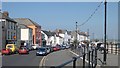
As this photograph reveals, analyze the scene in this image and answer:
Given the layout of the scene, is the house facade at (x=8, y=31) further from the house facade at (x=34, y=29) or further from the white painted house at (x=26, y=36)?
the house facade at (x=34, y=29)

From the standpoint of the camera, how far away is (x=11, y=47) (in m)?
61.1

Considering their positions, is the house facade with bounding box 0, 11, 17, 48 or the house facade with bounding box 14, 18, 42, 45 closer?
the house facade with bounding box 0, 11, 17, 48

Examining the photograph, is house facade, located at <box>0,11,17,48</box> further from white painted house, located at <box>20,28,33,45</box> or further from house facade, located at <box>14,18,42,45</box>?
house facade, located at <box>14,18,42,45</box>

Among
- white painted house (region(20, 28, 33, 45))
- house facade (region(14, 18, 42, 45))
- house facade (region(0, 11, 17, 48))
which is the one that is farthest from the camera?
house facade (region(14, 18, 42, 45))

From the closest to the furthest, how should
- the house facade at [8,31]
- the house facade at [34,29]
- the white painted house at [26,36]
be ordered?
the house facade at [8,31]
the white painted house at [26,36]
the house facade at [34,29]

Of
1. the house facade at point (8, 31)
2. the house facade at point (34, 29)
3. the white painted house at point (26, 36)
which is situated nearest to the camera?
the house facade at point (8, 31)

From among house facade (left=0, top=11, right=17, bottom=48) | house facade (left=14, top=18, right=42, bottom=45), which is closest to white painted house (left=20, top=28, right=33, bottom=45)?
house facade (left=14, top=18, right=42, bottom=45)

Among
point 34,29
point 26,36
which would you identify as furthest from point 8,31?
point 34,29

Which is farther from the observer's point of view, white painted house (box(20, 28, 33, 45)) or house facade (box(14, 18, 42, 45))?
house facade (box(14, 18, 42, 45))

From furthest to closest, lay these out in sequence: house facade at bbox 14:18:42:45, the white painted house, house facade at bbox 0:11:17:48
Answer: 1. house facade at bbox 14:18:42:45
2. the white painted house
3. house facade at bbox 0:11:17:48

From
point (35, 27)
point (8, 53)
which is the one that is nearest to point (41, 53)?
point (8, 53)

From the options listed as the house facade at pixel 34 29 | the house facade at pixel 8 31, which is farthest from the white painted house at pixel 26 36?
the house facade at pixel 8 31

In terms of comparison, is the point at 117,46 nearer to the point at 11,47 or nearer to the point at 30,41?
the point at 11,47

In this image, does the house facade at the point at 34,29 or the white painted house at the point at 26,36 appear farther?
the house facade at the point at 34,29
